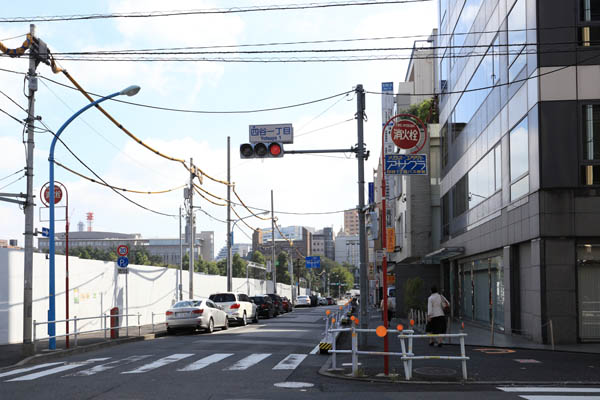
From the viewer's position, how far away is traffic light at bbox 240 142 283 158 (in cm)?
1777

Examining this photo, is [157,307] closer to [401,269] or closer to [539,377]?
[401,269]

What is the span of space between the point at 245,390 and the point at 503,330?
16.1 metres

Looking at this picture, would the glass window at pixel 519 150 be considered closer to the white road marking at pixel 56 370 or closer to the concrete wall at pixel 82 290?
the white road marking at pixel 56 370

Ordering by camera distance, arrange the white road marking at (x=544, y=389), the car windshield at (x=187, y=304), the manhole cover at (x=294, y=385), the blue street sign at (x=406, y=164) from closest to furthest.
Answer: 1. the white road marking at (x=544, y=389)
2. the manhole cover at (x=294, y=385)
3. the blue street sign at (x=406, y=164)
4. the car windshield at (x=187, y=304)

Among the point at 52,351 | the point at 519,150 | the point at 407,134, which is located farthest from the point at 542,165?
the point at 52,351

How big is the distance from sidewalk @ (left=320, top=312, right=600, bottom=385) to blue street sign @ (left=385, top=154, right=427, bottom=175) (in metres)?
3.92

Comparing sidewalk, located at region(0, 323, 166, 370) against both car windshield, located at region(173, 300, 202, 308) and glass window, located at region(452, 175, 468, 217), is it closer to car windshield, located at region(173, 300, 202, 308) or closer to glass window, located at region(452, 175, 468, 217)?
→ car windshield, located at region(173, 300, 202, 308)

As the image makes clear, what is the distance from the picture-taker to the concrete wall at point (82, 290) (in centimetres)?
2039

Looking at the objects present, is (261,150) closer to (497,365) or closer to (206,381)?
(206,381)

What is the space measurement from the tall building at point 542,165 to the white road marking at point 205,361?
9.44 meters

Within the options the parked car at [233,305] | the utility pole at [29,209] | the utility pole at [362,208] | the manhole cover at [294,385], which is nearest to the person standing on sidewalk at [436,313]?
the utility pole at [362,208]

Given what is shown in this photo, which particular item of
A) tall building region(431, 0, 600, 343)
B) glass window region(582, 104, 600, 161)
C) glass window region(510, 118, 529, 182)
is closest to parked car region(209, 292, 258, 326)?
tall building region(431, 0, 600, 343)

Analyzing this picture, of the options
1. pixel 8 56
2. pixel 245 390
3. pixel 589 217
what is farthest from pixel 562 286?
pixel 8 56

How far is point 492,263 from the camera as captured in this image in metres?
26.7
